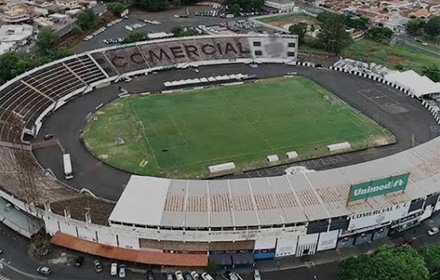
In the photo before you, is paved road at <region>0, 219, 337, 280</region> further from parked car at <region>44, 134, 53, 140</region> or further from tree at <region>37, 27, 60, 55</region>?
tree at <region>37, 27, 60, 55</region>

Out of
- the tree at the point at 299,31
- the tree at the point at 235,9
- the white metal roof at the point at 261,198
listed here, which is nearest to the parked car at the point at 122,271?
the white metal roof at the point at 261,198

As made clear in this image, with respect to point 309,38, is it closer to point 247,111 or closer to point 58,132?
point 247,111

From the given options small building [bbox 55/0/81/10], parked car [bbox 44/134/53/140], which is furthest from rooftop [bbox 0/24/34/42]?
parked car [bbox 44/134/53/140]

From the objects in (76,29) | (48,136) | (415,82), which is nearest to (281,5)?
(76,29)

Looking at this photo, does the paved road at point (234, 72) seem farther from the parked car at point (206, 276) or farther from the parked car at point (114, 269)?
the parked car at point (206, 276)

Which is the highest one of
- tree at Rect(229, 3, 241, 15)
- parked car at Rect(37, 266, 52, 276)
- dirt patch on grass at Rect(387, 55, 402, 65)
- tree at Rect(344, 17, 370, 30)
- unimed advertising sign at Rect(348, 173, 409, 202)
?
unimed advertising sign at Rect(348, 173, 409, 202)

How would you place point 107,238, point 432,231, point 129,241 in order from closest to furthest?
point 129,241
point 107,238
point 432,231

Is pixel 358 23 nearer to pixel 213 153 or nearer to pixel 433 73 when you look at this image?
pixel 433 73
